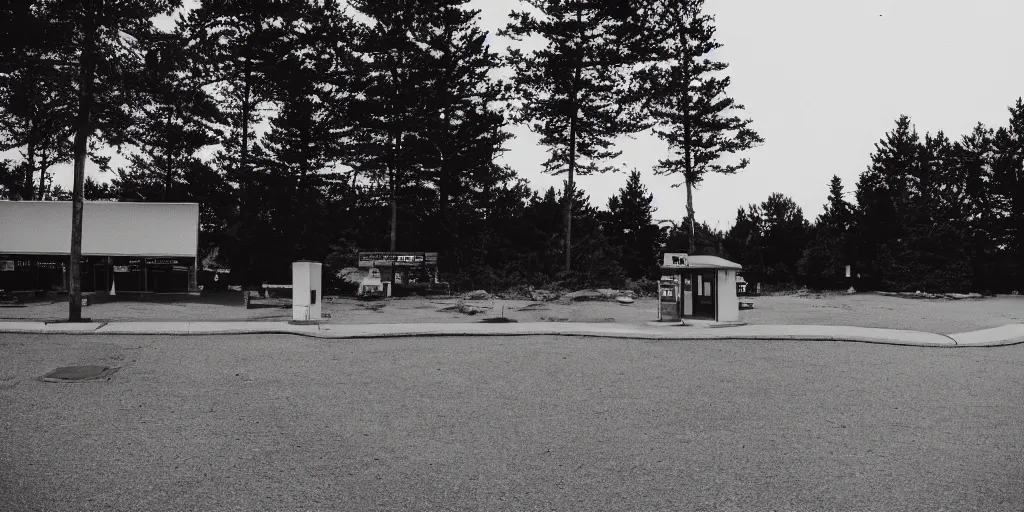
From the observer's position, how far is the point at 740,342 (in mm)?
14281

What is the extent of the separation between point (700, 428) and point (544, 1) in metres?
33.3

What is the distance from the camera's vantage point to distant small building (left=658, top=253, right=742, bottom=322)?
1756 centimetres

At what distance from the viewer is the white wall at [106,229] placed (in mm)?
28938

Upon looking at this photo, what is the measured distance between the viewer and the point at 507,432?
7656 mm

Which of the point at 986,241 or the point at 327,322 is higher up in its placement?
the point at 986,241

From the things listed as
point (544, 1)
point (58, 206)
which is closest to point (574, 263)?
point (544, 1)

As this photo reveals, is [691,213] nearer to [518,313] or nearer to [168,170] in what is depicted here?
[518,313]

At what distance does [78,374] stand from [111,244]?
21.8m

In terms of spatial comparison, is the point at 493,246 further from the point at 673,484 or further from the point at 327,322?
the point at 673,484

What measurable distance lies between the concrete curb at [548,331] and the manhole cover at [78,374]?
4.33 meters

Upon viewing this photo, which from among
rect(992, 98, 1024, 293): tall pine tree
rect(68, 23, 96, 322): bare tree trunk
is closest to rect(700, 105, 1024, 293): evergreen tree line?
rect(992, 98, 1024, 293): tall pine tree

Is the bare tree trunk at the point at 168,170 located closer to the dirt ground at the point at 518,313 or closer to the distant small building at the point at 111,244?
the distant small building at the point at 111,244


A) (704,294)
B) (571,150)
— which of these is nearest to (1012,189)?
(571,150)

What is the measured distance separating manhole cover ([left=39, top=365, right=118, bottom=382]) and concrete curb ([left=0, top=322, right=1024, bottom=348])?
4333 mm
